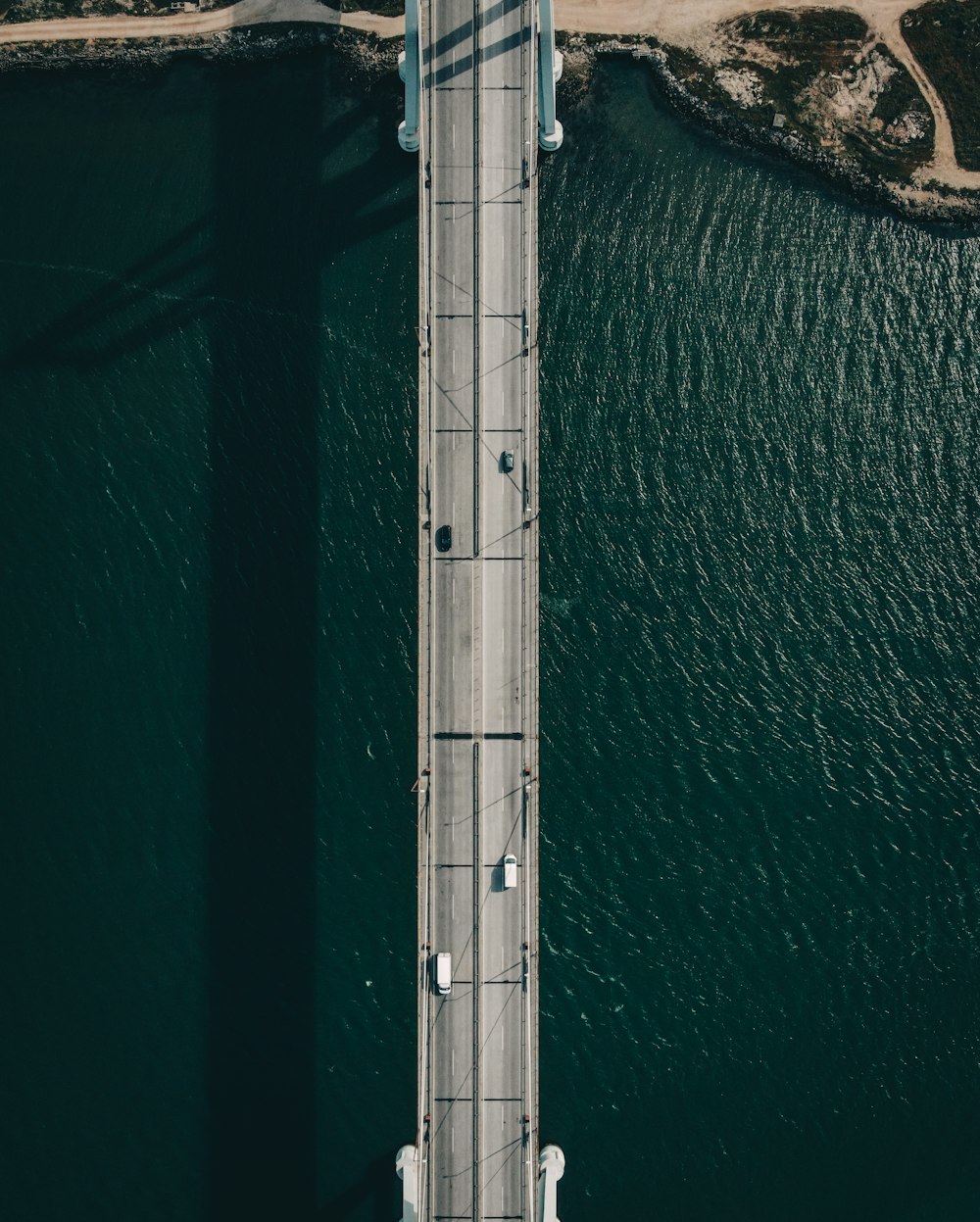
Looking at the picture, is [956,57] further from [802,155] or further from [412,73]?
[412,73]

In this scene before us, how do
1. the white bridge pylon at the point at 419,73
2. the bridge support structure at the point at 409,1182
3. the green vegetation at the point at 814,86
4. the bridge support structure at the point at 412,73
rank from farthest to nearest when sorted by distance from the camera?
the green vegetation at the point at 814,86, the white bridge pylon at the point at 419,73, the bridge support structure at the point at 412,73, the bridge support structure at the point at 409,1182

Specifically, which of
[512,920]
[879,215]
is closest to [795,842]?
[512,920]

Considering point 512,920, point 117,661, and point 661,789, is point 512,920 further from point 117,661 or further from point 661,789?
point 117,661

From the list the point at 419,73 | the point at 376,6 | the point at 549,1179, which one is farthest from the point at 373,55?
the point at 549,1179

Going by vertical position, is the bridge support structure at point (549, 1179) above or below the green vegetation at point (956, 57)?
below

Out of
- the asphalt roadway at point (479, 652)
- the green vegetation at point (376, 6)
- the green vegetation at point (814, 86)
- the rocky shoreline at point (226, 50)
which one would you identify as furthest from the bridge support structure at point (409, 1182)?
the green vegetation at point (376, 6)

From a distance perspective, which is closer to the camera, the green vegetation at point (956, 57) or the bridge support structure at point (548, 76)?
the bridge support structure at point (548, 76)

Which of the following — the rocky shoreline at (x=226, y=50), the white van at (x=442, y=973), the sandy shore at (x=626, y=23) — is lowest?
the white van at (x=442, y=973)

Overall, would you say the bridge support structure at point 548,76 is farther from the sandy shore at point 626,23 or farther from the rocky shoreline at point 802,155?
the rocky shoreline at point 802,155

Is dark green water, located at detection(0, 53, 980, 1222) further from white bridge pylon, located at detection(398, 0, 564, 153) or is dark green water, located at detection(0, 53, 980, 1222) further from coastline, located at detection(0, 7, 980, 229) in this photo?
white bridge pylon, located at detection(398, 0, 564, 153)
